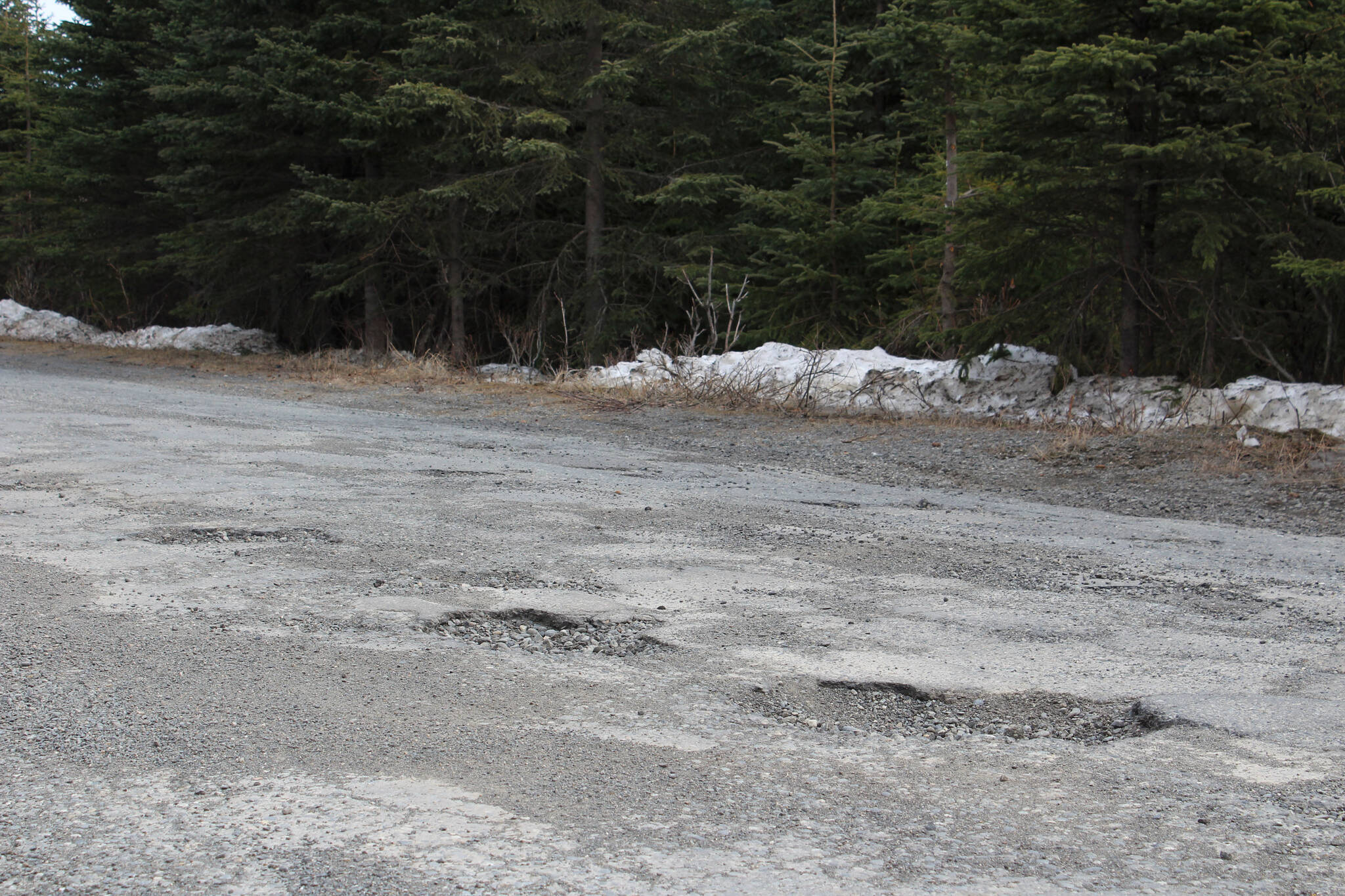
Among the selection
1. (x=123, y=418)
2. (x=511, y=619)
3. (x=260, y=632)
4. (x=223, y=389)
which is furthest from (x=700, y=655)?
(x=223, y=389)

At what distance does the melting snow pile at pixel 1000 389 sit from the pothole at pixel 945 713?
7.56 metres

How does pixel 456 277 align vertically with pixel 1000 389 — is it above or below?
above

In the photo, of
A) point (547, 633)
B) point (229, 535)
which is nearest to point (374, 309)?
point (229, 535)

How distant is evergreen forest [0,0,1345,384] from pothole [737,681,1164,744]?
23.8ft

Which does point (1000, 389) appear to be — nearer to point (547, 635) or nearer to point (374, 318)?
point (547, 635)

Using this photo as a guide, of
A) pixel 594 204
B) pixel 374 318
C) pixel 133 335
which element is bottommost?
pixel 133 335

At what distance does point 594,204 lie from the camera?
1852 centimetres

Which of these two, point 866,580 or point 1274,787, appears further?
point 866,580

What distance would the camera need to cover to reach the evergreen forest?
34.7 ft

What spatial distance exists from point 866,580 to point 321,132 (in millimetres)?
17233

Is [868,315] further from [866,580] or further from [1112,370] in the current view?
[866,580]

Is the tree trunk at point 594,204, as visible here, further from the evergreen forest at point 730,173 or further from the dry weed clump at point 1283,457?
the dry weed clump at point 1283,457

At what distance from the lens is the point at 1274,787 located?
9.76ft

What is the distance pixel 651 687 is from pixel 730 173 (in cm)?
1631
